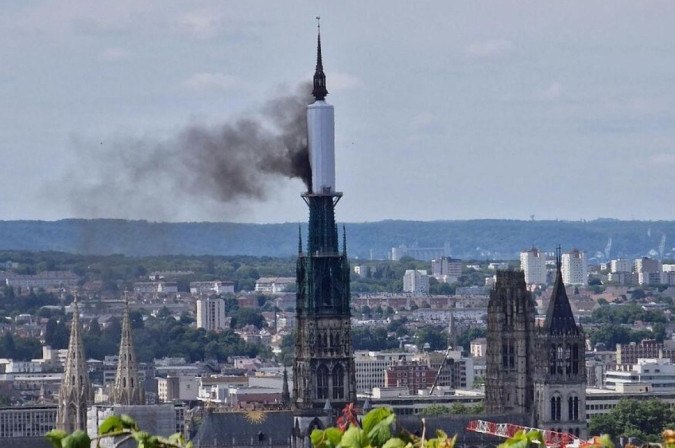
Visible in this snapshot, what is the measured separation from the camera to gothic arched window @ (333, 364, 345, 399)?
77.6m

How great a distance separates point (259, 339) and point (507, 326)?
10804 cm

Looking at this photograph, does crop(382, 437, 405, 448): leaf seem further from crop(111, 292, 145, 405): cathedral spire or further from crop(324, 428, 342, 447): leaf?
crop(111, 292, 145, 405): cathedral spire

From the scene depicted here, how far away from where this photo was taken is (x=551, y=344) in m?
85.9

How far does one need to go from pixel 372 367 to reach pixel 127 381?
7656 cm

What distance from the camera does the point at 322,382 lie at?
3059 inches

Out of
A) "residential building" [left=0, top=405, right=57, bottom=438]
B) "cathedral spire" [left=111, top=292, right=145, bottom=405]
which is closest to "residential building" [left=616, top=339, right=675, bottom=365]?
"residential building" [left=0, top=405, right=57, bottom=438]

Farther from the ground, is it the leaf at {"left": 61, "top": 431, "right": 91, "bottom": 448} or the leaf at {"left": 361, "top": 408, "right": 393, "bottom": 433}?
the leaf at {"left": 361, "top": 408, "right": 393, "bottom": 433}

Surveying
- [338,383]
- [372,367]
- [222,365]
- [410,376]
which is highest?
[222,365]

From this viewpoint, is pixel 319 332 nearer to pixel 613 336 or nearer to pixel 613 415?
pixel 613 415

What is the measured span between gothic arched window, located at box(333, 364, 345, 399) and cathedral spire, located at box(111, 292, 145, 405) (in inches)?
307

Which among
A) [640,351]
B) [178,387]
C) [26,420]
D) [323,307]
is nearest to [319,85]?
[323,307]

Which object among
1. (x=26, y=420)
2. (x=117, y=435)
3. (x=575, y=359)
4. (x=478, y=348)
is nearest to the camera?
(x=117, y=435)

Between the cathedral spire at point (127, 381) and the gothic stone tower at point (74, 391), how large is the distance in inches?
92.7

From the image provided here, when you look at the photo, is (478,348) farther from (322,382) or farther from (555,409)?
(322,382)
